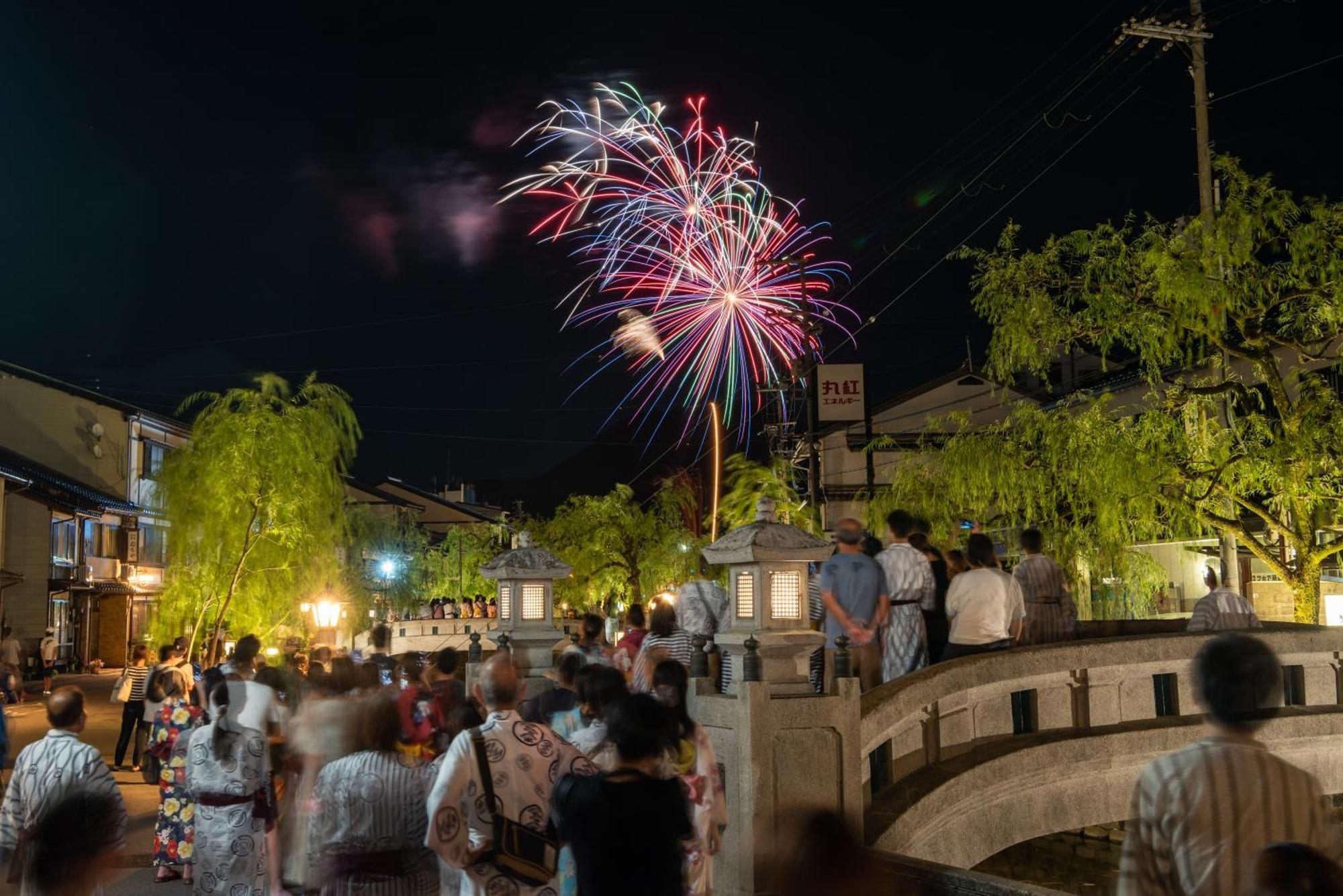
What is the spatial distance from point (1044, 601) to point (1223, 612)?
2478 mm

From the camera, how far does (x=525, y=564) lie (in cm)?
1711

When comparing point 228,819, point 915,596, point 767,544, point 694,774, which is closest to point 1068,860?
point 915,596

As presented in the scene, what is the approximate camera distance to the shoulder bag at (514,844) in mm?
5324

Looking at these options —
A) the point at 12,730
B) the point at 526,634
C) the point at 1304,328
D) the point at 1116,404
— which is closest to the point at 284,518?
the point at 12,730

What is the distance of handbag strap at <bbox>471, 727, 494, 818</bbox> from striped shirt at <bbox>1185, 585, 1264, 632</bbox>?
11.1 metres

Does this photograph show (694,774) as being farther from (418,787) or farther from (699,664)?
(699,664)

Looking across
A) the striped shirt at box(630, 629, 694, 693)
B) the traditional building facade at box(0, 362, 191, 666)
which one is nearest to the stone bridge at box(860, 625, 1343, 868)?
the striped shirt at box(630, 629, 694, 693)

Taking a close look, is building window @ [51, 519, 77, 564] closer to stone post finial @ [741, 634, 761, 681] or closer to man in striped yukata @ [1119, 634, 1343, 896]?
stone post finial @ [741, 634, 761, 681]

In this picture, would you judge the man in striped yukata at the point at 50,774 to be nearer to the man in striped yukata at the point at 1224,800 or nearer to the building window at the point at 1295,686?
the man in striped yukata at the point at 1224,800

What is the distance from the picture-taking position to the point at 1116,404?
35094 mm

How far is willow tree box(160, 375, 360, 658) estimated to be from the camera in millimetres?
24188

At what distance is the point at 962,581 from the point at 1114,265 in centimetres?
860

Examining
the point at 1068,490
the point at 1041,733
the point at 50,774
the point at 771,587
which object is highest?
the point at 1068,490

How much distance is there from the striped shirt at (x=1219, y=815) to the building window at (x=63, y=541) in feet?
142
